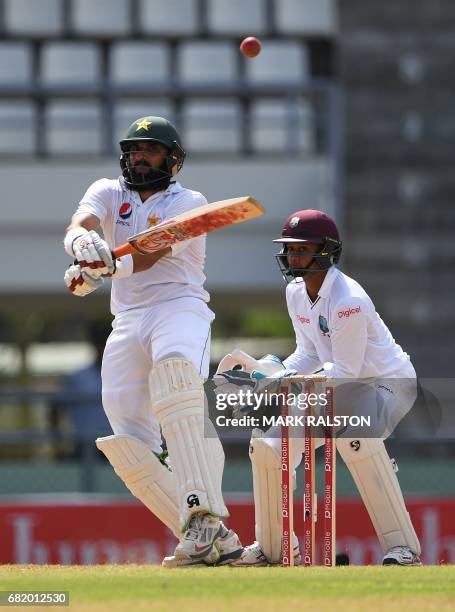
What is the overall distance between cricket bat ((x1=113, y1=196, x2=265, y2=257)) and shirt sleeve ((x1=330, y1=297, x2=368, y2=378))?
457 mm

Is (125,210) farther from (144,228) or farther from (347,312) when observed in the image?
(347,312)

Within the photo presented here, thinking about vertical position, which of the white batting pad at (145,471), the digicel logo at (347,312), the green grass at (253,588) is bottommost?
the green grass at (253,588)

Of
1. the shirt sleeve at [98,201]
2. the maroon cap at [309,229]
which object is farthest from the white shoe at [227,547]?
the shirt sleeve at [98,201]

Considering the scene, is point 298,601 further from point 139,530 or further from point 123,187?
point 139,530

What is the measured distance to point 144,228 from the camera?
5.17 metres

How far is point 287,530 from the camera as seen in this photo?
4949 mm

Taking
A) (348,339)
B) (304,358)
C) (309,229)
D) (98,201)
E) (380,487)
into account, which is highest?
(98,201)

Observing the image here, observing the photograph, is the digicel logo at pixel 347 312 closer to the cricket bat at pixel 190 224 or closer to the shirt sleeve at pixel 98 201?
the cricket bat at pixel 190 224

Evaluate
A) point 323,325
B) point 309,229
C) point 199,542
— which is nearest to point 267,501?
point 199,542

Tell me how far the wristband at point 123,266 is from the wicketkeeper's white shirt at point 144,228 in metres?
0.19

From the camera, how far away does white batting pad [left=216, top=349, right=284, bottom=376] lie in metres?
5.06

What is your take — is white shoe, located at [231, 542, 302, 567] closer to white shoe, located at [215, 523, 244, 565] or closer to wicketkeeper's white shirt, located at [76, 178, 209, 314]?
white shoe, located at [215, 523, 244, 565]

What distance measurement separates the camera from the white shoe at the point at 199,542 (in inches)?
189

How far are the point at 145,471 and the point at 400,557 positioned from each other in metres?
0.92
